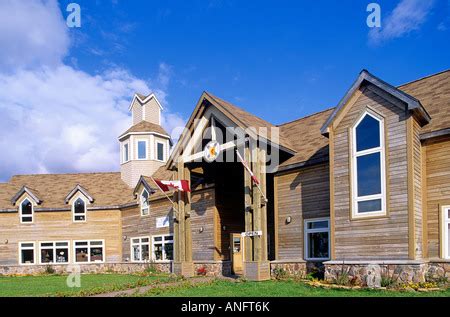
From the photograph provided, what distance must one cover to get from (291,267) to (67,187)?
2056 cm

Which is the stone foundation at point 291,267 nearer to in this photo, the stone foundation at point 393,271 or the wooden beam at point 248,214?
the wooden beam at point 248,214

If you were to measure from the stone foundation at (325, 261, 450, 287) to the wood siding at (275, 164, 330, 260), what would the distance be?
272 cm

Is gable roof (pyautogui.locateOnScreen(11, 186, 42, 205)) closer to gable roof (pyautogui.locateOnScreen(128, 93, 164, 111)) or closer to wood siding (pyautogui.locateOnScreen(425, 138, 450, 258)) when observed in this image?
gable roof (pyautogui.locateOnScreen(128, 93, 164, 111))

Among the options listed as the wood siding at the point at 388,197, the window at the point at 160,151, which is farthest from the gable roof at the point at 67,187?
the wood siding at the point at 388,197

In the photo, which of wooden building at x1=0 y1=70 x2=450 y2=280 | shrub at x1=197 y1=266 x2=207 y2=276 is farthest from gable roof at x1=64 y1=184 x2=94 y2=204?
shrub at x1=197 y1=266 x2=207 y2=276

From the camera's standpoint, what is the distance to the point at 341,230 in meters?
13.8

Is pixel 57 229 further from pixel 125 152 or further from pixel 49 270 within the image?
pixel 125 152

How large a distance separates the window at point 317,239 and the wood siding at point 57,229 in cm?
1589

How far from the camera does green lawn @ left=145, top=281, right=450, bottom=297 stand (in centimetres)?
1125

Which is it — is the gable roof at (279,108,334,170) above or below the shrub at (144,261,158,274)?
above

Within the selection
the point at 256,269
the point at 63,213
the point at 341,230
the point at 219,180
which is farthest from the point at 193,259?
the point at 63,213

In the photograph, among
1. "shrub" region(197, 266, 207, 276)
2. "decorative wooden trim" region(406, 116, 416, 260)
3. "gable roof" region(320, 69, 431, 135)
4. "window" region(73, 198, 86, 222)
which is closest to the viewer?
"decorative wooden trim" region(406, 116, 416, 260)
